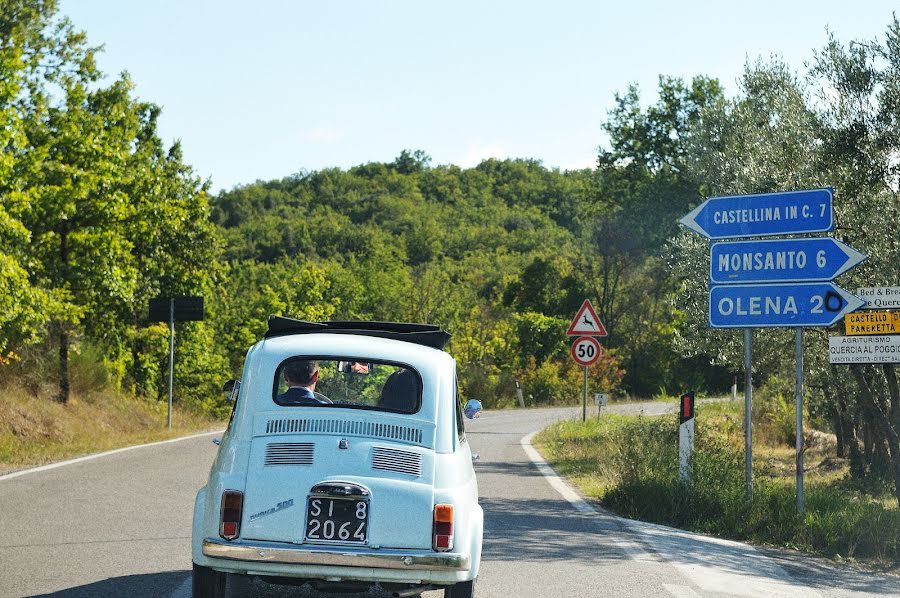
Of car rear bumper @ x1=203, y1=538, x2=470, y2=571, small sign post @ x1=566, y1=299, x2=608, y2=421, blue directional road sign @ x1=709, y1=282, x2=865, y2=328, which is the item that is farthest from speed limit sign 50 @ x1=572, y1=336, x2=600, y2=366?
car rear bumper @ x1=203, y1=538, x2=470, y2=571

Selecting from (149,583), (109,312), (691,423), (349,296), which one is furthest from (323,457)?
(349,296)

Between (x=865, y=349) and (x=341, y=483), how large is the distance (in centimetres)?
785

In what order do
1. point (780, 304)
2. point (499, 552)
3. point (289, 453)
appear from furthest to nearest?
point (780, 304) < point (499, 552) < point (289, 453)

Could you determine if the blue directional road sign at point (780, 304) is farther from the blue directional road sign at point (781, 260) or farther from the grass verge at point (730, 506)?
the grass verge at point (730, 506)

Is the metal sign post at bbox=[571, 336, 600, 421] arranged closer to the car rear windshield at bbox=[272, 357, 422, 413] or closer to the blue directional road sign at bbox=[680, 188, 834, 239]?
the blue directional road sign at bbox=[680, 188, 834, 239]

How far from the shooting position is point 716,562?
29.9 feet

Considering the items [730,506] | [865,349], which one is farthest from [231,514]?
[865,349]

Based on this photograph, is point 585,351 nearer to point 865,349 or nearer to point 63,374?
point 865,349

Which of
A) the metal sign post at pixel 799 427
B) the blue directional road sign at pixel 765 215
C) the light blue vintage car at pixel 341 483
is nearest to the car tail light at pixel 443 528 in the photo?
the light blue vintage car at pixel 341 483

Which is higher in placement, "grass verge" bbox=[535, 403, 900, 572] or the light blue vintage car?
the light blue vintage car

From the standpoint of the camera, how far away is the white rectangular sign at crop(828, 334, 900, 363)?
471 inches

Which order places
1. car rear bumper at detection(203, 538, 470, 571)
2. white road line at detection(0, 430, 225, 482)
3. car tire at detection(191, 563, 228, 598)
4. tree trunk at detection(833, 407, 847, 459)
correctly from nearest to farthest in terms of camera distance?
car rear bumper at detection(203, 538, 470, 571)
car tire at detection(191, 563, 228, 598)
white road line at detection(0, 430, 225, 482)
tree trunk at detection(833, 407, 847, 459)

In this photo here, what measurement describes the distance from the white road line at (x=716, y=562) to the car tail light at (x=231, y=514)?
10.9ft

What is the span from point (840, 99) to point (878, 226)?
190 cm
